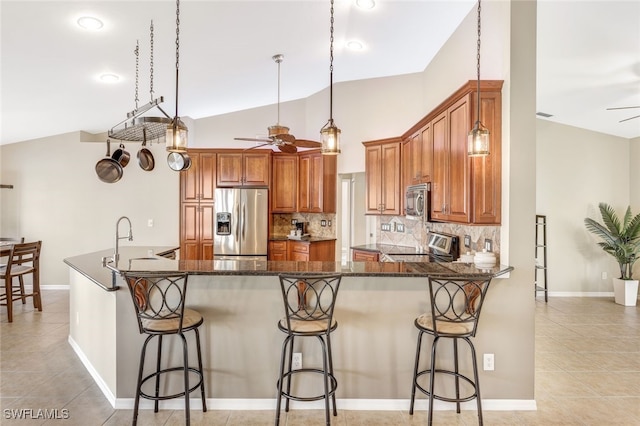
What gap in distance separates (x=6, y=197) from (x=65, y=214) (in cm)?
98

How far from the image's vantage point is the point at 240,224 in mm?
5809

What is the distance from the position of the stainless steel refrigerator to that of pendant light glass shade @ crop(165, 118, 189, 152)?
11.6ft

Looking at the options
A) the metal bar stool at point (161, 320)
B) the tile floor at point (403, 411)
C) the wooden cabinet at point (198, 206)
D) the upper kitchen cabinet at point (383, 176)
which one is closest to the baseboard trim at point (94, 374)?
the tile floor at point (403, 411)

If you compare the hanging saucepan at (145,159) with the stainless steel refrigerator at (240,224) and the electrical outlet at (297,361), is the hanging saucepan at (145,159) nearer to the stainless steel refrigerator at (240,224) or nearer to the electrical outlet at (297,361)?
the stainless steel refrigerator at (240,224)

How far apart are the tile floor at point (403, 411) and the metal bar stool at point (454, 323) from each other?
245 mm

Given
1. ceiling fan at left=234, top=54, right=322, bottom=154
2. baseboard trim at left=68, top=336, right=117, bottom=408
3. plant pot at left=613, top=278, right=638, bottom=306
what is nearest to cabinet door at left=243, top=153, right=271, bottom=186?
ceiling fan at left=234, top=54, right=322, bottom=154

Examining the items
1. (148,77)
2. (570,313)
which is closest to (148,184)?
(148,77)

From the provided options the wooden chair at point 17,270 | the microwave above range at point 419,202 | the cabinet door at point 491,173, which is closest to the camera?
the cabinet door at point 491,173

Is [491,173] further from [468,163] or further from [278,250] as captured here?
[278,250]

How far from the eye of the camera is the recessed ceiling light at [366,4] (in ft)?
11.0

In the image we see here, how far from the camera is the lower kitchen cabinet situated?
5.89 meters

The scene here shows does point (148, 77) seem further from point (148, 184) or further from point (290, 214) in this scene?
point (290, 214)

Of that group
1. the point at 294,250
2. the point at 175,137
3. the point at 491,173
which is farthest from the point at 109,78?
the point at 491,173

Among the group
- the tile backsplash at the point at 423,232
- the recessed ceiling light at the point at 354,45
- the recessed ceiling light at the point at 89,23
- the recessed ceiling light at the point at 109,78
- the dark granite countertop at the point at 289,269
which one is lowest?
the dark granite countertop at the point at 289,269
